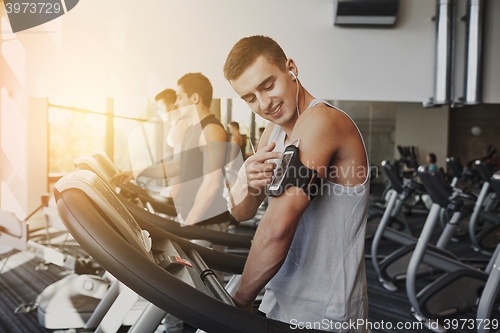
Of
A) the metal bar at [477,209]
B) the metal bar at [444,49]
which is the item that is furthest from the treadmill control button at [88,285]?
the metal bar at [477,209]

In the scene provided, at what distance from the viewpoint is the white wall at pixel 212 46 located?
105 inches

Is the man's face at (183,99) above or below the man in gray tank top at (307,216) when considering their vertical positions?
above

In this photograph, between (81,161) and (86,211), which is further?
(81,161)

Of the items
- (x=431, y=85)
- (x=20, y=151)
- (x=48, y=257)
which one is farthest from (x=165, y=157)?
(x=20, y=151)

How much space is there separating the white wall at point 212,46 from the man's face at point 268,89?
1904mm

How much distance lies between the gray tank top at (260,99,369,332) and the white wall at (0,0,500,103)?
6.87 feet

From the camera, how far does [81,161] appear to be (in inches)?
53.8

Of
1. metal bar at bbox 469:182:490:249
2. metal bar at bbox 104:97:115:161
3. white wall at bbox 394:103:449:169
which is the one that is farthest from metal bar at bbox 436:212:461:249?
metal bar at bbox 104:97:115:161

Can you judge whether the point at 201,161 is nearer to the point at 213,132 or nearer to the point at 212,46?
the point at 213,132

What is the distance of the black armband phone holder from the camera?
0.70 metres

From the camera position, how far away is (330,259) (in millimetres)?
793

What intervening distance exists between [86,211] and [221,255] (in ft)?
1.84

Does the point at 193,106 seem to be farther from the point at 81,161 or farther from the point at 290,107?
the point at 290,107

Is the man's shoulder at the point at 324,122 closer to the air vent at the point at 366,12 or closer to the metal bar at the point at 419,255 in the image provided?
the metal bar at the point at 419,255
